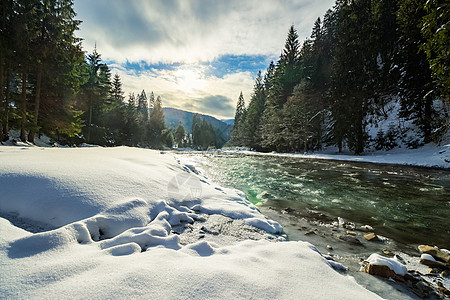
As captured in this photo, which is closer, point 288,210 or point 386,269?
point 386,269

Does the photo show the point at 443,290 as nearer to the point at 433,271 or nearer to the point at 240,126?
the point at 433,271

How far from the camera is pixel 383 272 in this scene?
2.76 m

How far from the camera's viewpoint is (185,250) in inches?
93.3

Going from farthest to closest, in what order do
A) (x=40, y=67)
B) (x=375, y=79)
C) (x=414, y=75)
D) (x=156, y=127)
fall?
(x=156, y=127) → (x=375, y=79) → (x=414, y=75) → (x=40, y=67)

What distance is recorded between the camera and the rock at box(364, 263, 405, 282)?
2715 millimetres

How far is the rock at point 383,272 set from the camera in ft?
8.91

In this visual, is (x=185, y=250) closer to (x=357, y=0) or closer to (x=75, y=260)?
(x=75, y=260)

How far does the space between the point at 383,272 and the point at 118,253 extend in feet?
12.3

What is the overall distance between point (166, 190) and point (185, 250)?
234 cm

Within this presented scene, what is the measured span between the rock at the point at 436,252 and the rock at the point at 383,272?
1.32 metres

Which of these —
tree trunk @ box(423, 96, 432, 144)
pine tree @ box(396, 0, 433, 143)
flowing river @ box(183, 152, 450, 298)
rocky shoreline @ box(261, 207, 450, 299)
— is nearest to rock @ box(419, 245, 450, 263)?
rocky shoreline @ box(261, 207, 450, 299)

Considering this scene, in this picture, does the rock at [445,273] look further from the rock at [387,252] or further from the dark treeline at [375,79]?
the dark treeline at [375,79]

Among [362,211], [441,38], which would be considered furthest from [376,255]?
[441,38]

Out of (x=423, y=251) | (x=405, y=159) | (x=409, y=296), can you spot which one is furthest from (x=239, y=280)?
(x=405, y=159)
